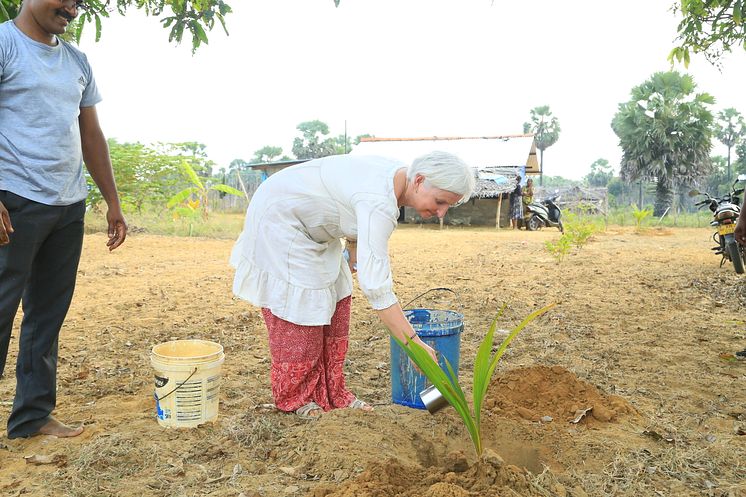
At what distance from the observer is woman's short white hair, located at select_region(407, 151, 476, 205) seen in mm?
2271

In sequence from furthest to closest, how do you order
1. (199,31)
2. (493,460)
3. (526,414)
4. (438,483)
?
(199,31), (526,414), (493,460), (438,483)

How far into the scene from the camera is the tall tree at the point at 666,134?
72.1 feet

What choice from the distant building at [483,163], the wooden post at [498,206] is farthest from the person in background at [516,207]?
the wooden post at [498,206]

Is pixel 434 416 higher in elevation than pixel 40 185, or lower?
lower

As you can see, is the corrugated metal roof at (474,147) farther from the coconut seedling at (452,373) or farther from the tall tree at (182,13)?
the coconut seedling at (452,373)

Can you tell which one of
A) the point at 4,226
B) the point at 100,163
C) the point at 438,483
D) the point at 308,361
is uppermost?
the point at 100,163

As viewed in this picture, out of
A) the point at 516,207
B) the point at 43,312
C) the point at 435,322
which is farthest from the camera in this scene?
the point at 516,207

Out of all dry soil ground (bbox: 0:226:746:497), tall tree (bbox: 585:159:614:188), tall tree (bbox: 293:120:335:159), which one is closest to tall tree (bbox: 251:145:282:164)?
tall tree (bbox: 293:120:335:159)

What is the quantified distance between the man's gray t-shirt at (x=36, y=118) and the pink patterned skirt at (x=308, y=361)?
105 centimetres

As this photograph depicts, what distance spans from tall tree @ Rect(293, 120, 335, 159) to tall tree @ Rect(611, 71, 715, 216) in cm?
1985

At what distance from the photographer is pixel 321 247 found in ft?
9.01

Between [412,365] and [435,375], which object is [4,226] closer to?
[435,375]

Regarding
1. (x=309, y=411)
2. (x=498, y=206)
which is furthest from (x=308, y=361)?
(x=498, y=206)

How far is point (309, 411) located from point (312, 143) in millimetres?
42838
